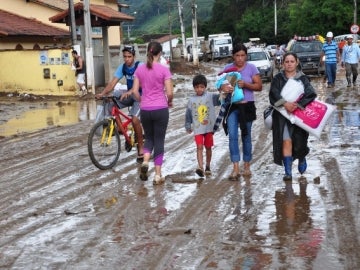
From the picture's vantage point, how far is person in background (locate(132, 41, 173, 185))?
7949mm

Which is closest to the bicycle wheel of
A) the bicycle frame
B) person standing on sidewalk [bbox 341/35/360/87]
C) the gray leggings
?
the bicycle frame

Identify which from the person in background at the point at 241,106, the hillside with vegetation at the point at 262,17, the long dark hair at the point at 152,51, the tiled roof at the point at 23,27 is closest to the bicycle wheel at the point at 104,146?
the long dark hair at the point at 152,51

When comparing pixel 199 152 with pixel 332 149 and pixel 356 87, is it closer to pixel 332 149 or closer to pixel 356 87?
pixel 332 149

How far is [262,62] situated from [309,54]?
2188 millimetres

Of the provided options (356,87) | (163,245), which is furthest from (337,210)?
(356,87)

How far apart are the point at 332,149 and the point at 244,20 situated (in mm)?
95767

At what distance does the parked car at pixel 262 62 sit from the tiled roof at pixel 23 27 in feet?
31.4

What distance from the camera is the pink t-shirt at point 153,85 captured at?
7.96 metres

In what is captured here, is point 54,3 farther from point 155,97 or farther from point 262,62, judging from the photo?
point 155,97

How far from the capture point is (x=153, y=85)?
7992 mm

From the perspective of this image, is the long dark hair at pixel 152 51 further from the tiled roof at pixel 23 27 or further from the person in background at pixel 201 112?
the tiled roof at pixel 23 27

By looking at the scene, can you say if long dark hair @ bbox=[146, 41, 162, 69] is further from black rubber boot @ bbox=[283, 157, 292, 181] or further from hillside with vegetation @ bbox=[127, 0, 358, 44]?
hillside with vegetation @ bbox=[127, 0, 358, 44]

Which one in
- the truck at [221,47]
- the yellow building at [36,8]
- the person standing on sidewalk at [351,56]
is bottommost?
the person standing on sidewalk at [351,56]

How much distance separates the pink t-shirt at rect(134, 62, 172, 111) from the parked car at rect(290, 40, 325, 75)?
21545 millimetres
